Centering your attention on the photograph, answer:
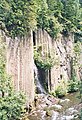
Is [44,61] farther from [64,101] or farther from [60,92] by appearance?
[64,101]

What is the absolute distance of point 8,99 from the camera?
64.4 feet

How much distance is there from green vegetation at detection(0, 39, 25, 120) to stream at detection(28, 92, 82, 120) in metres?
1.70

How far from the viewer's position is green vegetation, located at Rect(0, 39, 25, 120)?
1883 cm

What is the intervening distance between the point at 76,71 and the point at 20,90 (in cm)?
1208

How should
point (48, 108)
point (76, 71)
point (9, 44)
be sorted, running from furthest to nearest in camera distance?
point (76, 71)
point (48, 108)
point (9, 44)

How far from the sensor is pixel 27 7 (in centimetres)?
2328

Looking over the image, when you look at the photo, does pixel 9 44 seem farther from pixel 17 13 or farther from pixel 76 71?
pixel 76 71

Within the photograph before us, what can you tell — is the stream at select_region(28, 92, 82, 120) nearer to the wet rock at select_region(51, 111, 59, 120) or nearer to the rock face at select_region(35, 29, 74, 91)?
the wet rock at select_region(51, 111, 59, 120)

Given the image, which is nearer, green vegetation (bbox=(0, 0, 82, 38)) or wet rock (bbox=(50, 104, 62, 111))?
green vegetation (bbox=(0, 0, 82, 38))

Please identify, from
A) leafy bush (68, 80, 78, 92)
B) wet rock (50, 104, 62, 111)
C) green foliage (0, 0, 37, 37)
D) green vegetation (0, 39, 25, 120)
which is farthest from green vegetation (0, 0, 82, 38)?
wet rock (50, 104, 62, 111)

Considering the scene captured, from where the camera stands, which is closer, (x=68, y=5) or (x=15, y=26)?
(x=15, y=26)

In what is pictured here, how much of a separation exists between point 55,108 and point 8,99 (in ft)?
16.3

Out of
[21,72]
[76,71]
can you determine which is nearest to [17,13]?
[21,72]

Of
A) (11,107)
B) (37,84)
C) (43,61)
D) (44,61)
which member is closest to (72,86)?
(44,61)
